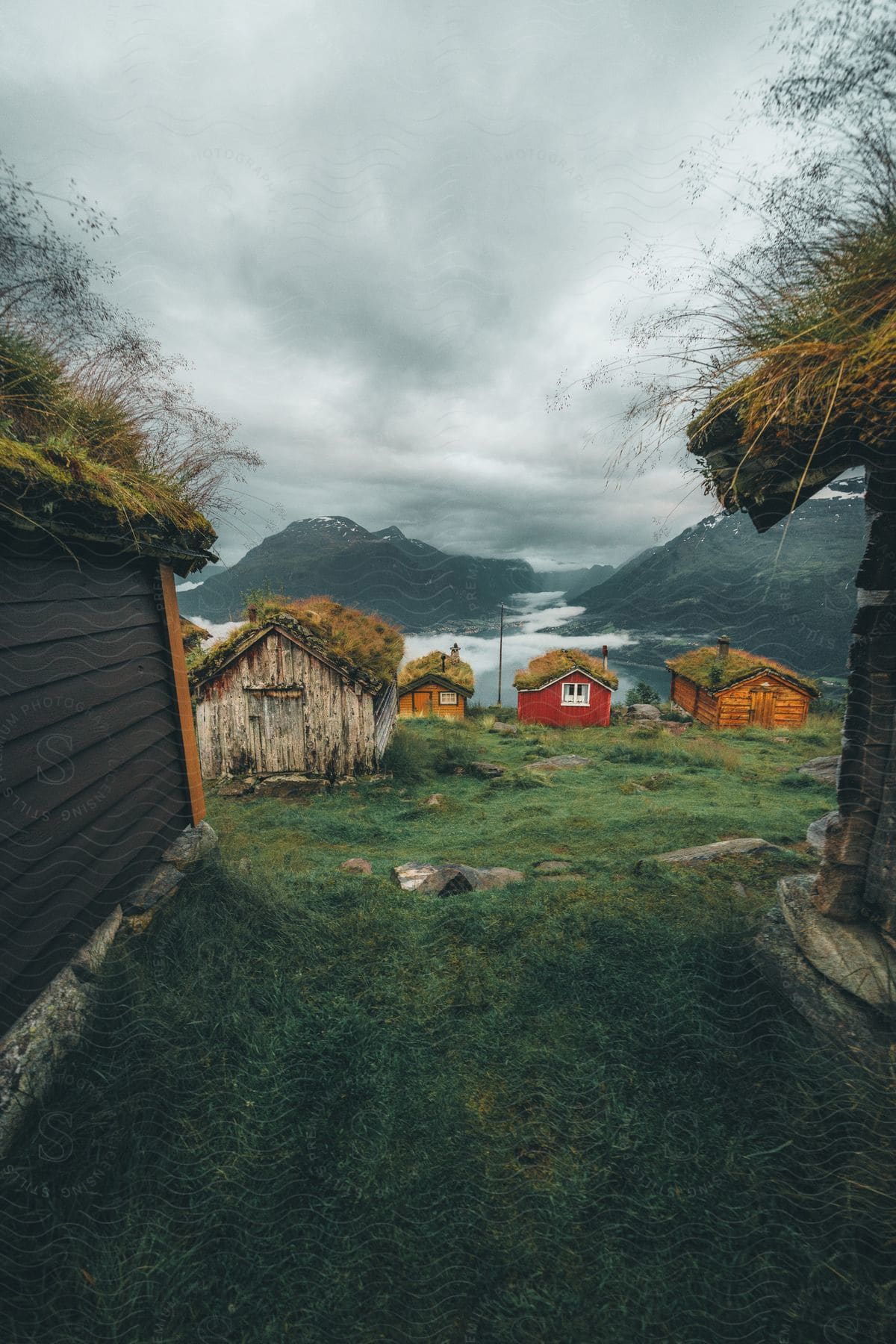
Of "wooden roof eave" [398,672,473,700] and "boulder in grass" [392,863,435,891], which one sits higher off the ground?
Answer: "boulder in grass" [392,863,435,891]

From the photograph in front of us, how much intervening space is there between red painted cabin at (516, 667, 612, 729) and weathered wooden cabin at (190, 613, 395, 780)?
59.3ft

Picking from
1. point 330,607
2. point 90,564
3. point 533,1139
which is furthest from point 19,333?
point 330,607

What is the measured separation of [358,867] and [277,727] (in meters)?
7.13

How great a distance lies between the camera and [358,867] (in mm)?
6551

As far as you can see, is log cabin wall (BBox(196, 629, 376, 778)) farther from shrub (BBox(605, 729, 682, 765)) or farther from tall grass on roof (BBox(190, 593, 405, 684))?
shrub (BBox(605, 729, 682, 765))

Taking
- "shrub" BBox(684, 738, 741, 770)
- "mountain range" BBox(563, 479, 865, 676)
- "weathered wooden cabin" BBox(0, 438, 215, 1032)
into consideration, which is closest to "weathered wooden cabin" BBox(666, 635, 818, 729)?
"shrub" BBox(684, 738, 741, 770)

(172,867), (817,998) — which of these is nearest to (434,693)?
(172,867)

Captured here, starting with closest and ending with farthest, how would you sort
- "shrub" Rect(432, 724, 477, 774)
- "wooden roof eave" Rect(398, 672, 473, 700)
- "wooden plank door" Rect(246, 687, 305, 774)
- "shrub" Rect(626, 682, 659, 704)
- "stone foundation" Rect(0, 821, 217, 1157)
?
1. "stone foundation" Rect(0, 821, 217, 1157)
2. "wooden plank door" Rect(246, 687, 305, 774)
3. "shrub" Rect(432, 724, 477, 774)
4. "wooden roof eave" Rect(398, 672, 473, 700)
5. "shrub" Rect(626, 682, 659, 704)

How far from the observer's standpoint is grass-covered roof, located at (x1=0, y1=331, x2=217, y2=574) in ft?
8.50

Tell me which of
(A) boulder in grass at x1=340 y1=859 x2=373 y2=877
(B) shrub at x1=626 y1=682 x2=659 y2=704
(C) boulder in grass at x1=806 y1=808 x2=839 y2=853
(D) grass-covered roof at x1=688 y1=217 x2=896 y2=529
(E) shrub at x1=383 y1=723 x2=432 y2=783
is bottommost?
(B) shrub at x1=626 y1=682 x2=659 y2=704

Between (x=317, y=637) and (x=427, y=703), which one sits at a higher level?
(x=317, y=637)

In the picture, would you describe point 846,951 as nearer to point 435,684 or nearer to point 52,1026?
point 52,1026

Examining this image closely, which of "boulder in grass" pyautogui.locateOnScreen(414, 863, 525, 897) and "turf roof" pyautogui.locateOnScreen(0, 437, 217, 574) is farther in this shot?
"boulder in grass" pyautogui.locateOnScreen(414, 863, 525, 897)

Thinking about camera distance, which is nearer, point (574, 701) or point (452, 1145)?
point (452, 1145)
